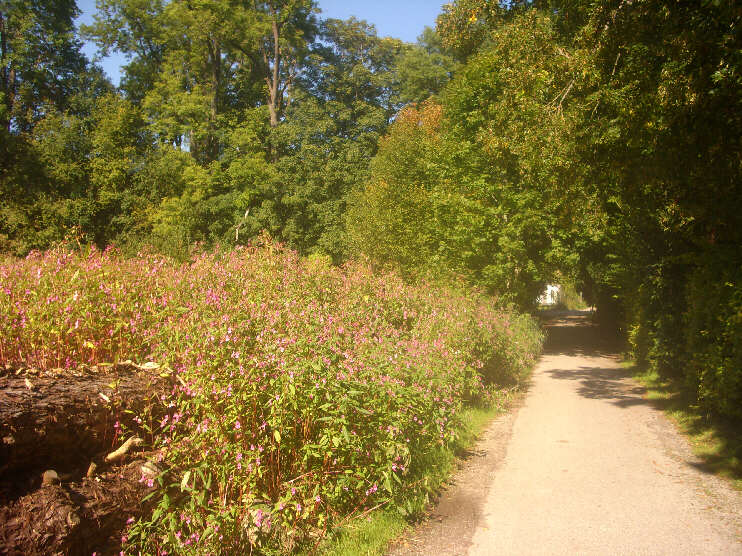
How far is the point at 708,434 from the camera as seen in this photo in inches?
316

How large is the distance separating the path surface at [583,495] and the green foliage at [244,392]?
542 millimetres

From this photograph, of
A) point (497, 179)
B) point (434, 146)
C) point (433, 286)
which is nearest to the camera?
point (433, 286)

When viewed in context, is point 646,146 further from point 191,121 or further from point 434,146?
point 191,121

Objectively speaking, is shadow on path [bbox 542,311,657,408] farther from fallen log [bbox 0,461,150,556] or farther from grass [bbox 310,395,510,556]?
fallen log [bbox 0,461,150,556]

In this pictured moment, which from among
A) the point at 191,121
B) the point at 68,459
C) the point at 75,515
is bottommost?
the point at 75,515

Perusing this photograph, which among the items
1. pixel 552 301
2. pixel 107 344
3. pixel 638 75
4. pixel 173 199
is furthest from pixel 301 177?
pixel 552 301

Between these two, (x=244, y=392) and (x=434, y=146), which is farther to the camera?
(x=434, y=146)

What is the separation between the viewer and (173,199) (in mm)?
34094

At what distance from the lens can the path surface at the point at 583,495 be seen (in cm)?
478

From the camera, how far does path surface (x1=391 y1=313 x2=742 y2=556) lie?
4781mm

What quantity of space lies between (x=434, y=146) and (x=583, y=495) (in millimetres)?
21493

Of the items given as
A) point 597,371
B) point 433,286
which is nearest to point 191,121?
point 433,286

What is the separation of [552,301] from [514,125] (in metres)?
57.0

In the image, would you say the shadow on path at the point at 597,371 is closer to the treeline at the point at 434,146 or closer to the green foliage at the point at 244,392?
the treeline at the point at 434,146
